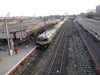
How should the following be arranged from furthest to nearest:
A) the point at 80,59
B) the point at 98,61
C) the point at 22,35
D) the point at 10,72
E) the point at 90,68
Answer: the point at 22,35, the point at 80,59, the point at 98,61, the point at 90,68, the point at 10,72

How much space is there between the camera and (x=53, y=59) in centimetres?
2214

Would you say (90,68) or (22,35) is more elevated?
(22,35)

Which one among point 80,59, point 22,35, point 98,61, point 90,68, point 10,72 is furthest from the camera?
point 22,35

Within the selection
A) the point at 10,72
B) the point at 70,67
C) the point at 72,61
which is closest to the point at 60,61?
the point at 72,61

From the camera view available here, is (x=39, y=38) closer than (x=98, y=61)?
No

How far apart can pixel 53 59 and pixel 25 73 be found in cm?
568

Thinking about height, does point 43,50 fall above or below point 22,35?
below

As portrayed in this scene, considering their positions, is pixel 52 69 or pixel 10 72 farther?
pixel 52 69

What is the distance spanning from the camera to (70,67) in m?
18.5

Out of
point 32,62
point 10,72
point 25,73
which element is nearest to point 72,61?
point 32,62

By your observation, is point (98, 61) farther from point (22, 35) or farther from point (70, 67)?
point (22, 35)

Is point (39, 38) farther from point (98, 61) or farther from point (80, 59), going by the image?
point (98, 61)

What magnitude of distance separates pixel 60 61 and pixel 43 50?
24.1ft

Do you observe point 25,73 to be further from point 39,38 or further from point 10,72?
point 39,38
